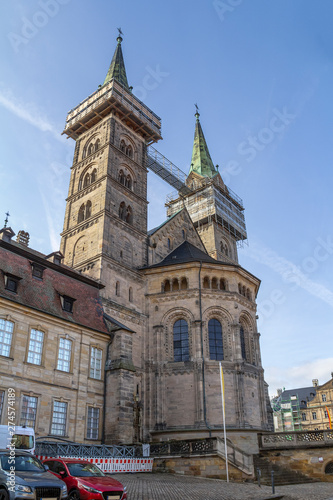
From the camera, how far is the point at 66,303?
90.1ft

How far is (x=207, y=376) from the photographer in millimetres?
30422

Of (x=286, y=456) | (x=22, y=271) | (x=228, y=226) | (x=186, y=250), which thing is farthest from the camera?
(x=228, y=226)

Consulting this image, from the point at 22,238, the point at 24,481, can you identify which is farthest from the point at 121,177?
the point at 24,481

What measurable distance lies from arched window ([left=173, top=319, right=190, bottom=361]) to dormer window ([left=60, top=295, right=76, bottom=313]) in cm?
922

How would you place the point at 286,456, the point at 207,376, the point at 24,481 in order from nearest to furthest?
the point at 24,481 < the point at 286,456 < the point at 207,376

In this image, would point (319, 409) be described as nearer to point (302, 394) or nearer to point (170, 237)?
point (302, 394)

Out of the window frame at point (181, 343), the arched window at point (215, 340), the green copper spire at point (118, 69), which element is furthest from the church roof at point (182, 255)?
the green copper spire at point (118, 69)

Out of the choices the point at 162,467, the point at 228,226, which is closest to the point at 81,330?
the point at 162,467

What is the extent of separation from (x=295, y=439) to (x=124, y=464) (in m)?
9.69

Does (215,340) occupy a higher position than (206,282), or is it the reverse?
(206,282)

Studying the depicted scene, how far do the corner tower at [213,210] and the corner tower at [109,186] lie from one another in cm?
1254

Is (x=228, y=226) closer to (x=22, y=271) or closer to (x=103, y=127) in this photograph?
(x=103, y=127)

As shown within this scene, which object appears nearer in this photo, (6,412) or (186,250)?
(6,412)

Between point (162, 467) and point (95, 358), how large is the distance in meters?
8.09
